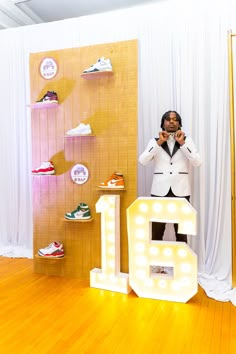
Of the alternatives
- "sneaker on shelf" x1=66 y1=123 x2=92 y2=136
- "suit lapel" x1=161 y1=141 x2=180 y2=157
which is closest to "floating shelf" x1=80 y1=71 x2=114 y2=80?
"sneaker on shelf" x1=66 y1=123 x2=92 y2=136

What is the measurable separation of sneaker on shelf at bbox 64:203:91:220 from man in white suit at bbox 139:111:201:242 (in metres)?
0.66

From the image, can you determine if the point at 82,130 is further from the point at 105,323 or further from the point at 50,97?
the point at 105,323

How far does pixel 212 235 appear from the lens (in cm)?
325

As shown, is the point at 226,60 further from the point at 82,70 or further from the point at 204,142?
the point at 82,70

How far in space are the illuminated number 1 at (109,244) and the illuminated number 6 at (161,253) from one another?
0.18 metres

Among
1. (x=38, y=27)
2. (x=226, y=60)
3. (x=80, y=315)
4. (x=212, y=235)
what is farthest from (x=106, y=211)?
(x=38, y=27)

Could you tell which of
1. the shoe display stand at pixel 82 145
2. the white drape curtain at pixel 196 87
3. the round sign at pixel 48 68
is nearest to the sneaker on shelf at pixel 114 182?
the shoe display stand at pixel 82 145

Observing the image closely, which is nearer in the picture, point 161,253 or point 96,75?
point 161,253

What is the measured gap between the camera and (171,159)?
2.94 m

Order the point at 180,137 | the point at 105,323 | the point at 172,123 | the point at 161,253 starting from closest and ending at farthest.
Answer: the point at 105,323
the point at 161,253
the point at 180,137
the point at 172,123

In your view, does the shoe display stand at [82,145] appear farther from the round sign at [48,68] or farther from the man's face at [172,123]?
the man's face at [172,123]

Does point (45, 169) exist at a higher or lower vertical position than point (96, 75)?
lower

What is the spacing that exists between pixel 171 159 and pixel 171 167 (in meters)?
0.07

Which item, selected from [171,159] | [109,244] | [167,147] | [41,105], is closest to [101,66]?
[41,105]
